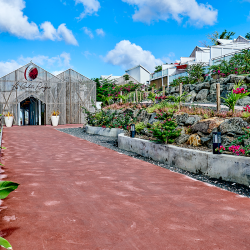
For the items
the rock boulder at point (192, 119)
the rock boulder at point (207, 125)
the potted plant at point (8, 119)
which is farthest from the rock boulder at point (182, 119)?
the potted plant at point (8, 119)

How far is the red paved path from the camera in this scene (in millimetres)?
2547

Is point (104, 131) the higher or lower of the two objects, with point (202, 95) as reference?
lower

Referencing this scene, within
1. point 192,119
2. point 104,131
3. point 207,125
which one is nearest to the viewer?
point 207,125

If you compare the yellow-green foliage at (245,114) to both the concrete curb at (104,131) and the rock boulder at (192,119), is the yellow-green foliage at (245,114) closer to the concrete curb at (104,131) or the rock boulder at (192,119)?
the rock boulder at (192,119)

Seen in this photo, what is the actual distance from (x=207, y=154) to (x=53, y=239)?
12.7ft

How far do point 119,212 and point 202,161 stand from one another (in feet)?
9.45

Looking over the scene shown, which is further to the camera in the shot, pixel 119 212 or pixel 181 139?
pixel 181 139

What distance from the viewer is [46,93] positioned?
2194 cm

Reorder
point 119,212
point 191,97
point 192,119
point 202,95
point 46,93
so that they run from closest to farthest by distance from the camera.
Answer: point 119,212 → point 192,119 → point 202,95 → point 191,97 → point 46,93

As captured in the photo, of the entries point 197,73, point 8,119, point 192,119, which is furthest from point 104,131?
point 197,73

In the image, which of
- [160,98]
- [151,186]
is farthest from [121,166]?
[160,98]

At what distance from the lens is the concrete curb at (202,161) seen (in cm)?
459

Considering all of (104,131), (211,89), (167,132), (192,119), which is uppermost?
(211,89)

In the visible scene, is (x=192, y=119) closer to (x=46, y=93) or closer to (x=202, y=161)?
(x=202, y=161)
